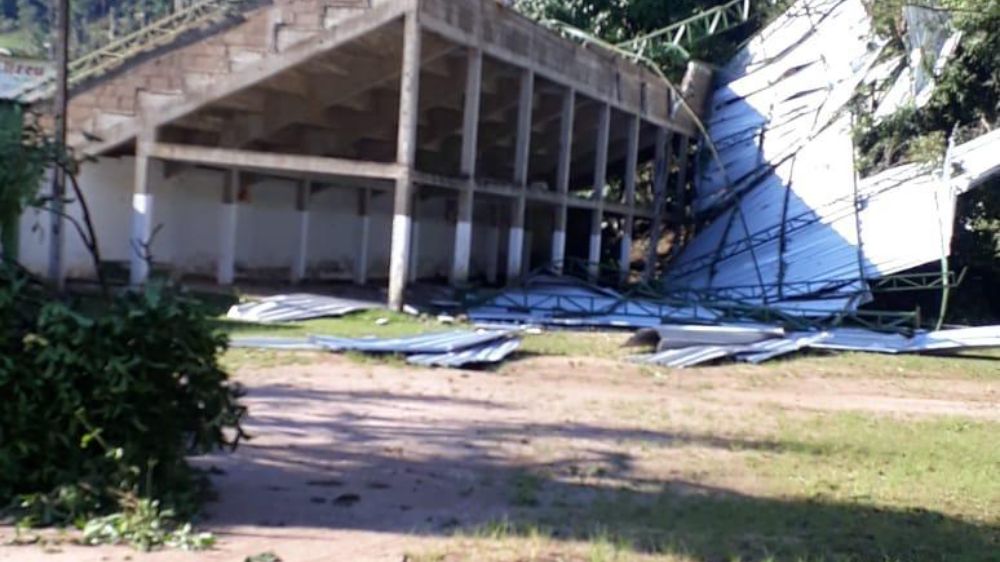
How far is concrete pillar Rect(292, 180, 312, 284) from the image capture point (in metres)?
32.3

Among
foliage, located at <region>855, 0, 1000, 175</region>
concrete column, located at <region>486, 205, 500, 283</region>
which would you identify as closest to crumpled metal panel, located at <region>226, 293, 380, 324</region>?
concrete column, located at <region>486, 205, 500, 283</region>

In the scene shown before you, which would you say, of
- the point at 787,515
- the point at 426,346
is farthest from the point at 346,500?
the point at 426,346

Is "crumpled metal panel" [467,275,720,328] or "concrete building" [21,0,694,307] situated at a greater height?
"concrete building" [21,0,694,307]

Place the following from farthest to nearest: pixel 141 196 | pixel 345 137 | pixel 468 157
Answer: pixel 345 137 → pixel 468 157 → pixel 141 196

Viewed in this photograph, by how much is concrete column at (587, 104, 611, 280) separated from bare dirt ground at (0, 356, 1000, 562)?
15296 mm

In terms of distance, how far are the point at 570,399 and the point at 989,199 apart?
20.3m

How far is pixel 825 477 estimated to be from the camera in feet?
37.7

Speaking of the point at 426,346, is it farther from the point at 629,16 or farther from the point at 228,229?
the point at 629,16

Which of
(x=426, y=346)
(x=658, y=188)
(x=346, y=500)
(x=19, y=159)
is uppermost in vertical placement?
(x=658, y=188)

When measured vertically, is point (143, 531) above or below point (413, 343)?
below

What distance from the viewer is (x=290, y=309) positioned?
24.2 meters

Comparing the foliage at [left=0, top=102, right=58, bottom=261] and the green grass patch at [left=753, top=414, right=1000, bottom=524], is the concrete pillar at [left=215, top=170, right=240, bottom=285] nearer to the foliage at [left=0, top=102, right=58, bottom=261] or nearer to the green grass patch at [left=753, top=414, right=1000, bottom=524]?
the green grass patch at [left=753, top=414, right=1000, bottom=524]

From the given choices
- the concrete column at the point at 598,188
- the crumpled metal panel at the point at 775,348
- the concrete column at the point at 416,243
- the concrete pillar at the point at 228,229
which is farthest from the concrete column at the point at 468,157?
the crumpled metal panel at the point at 775,348

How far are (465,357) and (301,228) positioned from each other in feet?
47.3
